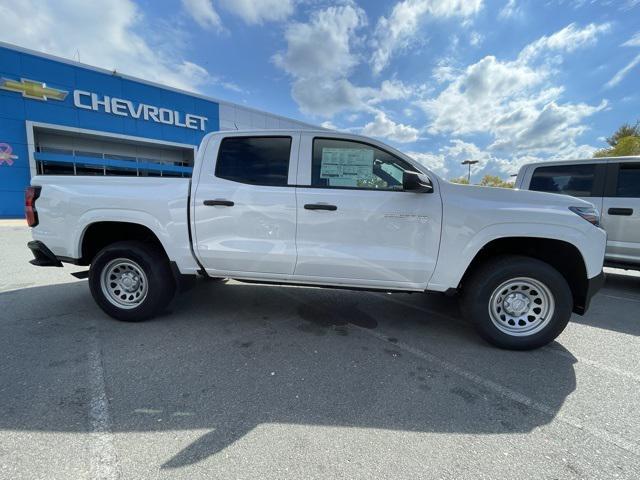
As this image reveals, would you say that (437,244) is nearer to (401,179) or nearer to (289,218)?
(401,179)

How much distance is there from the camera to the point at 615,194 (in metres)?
5.48

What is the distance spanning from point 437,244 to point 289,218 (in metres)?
1.50

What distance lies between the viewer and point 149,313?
11.7 ft

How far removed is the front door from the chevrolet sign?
19510 millimetres

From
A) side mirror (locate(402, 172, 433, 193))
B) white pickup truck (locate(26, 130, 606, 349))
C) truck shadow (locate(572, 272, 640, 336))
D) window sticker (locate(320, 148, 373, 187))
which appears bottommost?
truck shadow (locate(572, 272, 640, 336))

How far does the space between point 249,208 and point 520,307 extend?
116 inches

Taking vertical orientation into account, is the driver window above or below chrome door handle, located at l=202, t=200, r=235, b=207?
above

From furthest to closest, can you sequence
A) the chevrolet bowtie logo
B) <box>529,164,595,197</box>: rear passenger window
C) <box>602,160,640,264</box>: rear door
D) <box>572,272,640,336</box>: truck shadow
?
the chevrolet bowtie logo < <box>529,164,595,197</box>: rear passenger window < <box>602,160,640,264</box>: rear door < <box>572,272,640,336</box>: truck shadow

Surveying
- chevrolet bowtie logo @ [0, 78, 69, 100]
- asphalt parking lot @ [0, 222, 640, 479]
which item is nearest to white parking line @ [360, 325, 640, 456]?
asphalt parking lot @ [0, 222, 640, 479]

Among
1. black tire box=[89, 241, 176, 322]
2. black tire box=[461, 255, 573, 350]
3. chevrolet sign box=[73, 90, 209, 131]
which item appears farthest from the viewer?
chevrolet sign box=[73, 90, 209, 131]

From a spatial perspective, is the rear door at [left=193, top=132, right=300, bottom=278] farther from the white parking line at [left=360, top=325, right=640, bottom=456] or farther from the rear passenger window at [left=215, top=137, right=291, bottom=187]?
the white parking line at [left=360, top=325, right=640, bottom=456]

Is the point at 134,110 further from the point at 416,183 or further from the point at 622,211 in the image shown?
the point at 622,211

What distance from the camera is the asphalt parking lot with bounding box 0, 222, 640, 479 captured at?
1811 millimetres

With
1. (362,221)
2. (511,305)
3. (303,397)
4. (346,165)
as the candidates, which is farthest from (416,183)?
(303,397)
